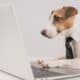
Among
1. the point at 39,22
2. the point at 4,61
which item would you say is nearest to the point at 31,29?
the point at 39,22

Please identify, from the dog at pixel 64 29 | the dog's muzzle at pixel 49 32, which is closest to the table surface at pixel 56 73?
the dog at pixel 64 29

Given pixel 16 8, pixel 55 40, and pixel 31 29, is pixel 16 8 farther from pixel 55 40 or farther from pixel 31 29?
pixel 55 40

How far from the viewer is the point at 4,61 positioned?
2.43 feet

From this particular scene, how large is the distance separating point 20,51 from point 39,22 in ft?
0.43

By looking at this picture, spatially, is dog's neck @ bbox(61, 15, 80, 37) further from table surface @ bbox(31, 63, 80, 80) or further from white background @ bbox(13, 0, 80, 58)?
table surface @ bbox(31, 63, 80, 80)

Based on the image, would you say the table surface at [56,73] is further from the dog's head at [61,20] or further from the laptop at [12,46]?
the dog's head at [61,20]

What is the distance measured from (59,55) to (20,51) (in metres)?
0.17

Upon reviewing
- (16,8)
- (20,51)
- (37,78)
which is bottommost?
(37,78)

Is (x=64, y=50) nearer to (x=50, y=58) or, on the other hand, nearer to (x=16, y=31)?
Result: (x=50, y=58)

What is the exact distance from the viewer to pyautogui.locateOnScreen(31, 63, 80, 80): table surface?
2.40ft

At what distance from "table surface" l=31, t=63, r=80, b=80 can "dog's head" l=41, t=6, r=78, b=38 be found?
0.13 metres

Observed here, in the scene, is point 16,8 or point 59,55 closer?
point 16,8

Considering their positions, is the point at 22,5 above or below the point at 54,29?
above

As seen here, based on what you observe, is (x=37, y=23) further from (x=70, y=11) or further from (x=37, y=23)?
(x=70, y=11)
